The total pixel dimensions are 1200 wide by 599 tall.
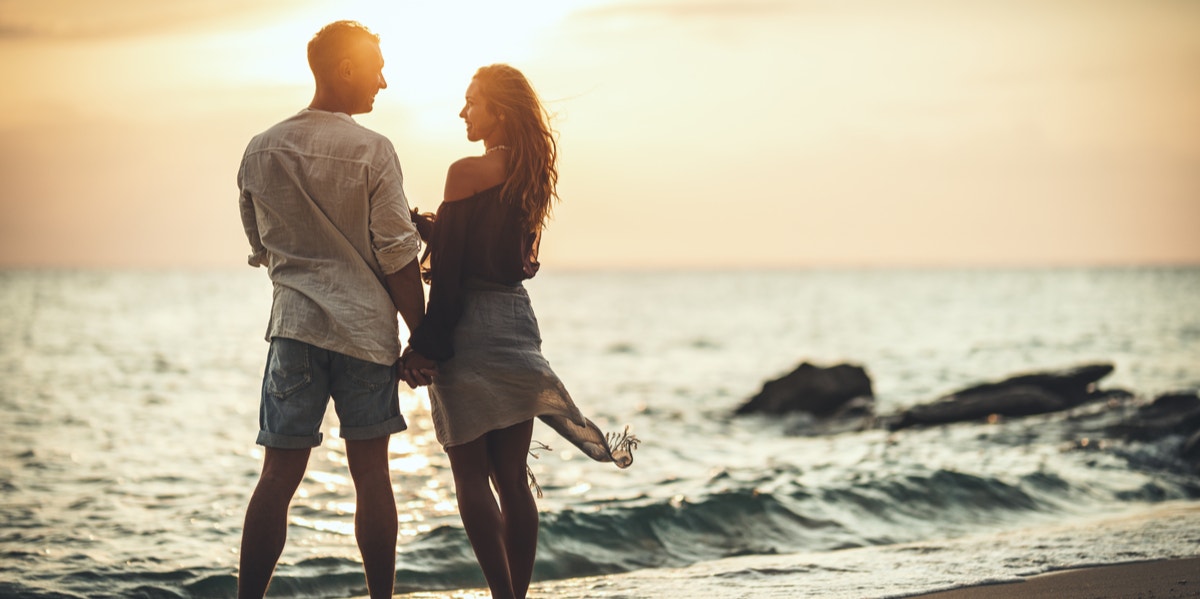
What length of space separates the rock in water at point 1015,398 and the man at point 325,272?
10901 millimetres

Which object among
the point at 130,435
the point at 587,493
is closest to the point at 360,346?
the point at 587,493

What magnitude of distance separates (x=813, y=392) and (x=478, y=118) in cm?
1210

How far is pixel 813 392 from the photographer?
15.5m

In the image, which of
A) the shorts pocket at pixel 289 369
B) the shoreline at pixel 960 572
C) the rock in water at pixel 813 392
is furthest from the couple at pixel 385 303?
the rock in water at pixel 813 392

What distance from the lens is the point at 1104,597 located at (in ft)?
16.4

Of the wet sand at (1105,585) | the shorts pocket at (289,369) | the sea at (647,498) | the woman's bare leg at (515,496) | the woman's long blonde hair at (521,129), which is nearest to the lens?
the shorts pocket at (289,369)

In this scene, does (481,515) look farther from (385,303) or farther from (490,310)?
(385,303)

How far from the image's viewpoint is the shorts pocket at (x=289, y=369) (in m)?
3.80

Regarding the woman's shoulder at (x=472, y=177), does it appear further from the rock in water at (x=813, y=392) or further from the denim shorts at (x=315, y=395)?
the rock in water at (x=813, y=392)

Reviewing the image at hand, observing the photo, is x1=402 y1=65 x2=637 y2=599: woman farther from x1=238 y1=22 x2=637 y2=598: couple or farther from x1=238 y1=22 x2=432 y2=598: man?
x1=238 y1=22 x2=432 y2=598: man


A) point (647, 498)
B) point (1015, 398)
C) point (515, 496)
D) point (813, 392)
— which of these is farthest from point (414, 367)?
point (813, 392)

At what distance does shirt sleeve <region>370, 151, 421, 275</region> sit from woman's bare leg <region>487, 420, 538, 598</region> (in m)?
0.80

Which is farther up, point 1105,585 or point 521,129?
point 521,129

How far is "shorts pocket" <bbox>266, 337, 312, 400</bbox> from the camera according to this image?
3.80 metres
